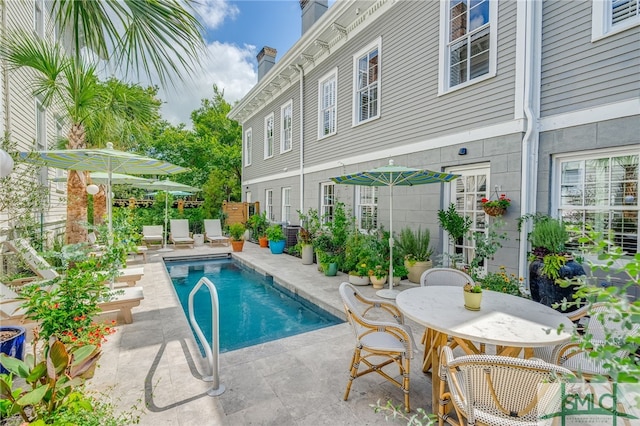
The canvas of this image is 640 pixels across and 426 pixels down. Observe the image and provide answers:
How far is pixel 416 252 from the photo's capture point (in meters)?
6.42

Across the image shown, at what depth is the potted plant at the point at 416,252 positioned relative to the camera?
6.32 metres

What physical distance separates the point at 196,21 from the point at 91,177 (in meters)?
7.45

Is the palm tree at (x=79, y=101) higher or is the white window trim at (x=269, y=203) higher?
the palm tree at (x=79, y=101)

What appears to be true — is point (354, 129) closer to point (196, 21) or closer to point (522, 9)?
point (522, 9)

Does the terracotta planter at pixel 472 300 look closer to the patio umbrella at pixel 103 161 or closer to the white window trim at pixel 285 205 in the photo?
the patio umbrella at pixel 103 161

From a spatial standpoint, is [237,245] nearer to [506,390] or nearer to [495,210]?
[495,210]

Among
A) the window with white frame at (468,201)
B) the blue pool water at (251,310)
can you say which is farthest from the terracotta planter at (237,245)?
the window with white frame at (468,201)

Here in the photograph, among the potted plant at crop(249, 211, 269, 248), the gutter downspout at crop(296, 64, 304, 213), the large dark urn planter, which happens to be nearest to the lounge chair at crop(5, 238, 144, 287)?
the large dark urn planter

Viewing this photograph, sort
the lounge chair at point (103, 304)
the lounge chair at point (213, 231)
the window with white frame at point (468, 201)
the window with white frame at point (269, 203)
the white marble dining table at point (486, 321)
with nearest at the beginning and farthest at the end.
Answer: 1. the white marble dining table at point (486, 321)
2. the lounge chair at point (103, 304)
3. the window with white frame at point (468, 201)
4. the lounge chair at point (213, 231)
5. the window with white frame at point (269, 203)

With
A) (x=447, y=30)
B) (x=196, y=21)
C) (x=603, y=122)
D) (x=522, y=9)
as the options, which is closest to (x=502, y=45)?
(x=522, y=9)

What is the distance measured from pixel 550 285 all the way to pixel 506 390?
3.03 meters

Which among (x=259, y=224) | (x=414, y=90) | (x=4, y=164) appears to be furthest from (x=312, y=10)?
(x=4, y=164)

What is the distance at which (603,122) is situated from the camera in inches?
161

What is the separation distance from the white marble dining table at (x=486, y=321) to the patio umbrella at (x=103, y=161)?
13.9 feet
